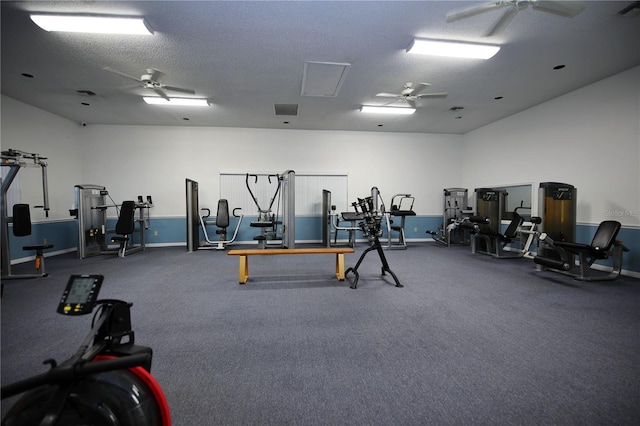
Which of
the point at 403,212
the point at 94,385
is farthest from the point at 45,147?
the point at 403,212

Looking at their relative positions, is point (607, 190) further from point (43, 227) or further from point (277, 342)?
point (43, 227)

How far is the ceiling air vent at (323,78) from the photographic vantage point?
12.0ft

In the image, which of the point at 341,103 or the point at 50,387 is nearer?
the point at 50,387

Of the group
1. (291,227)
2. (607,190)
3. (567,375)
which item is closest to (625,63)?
(607,190)

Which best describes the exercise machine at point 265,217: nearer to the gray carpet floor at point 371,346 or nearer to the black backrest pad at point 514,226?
the gray carpet floor at point 371,346

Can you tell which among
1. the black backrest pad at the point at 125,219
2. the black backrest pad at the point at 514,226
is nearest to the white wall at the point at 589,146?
the black backrest pad at the point at 514,226

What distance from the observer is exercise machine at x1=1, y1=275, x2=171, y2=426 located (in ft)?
2.74

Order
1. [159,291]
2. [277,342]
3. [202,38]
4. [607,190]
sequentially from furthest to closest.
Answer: [607,190]
[159,291]
[202,38]
[277,342]

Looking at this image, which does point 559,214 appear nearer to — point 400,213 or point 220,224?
point 400,213

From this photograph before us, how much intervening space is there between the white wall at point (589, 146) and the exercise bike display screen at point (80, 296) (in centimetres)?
629

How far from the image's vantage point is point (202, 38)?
304 cm

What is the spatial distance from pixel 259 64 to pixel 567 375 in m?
4.47

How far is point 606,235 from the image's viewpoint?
3.66 meters

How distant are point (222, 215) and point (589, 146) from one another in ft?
23.9
